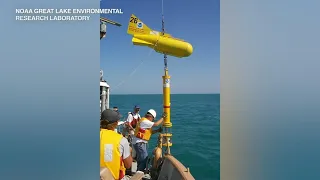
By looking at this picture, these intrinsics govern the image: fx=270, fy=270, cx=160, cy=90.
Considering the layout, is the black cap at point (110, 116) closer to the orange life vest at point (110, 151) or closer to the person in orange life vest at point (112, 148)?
the person in orange life vest at point (112, 148)

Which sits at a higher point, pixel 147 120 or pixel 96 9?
pixel 96 9

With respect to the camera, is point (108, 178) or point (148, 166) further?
point (148, 166)

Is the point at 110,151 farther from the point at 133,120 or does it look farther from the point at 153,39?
the point at 133,120

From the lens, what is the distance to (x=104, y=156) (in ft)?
11.1

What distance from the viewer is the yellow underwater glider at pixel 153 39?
6199 mm

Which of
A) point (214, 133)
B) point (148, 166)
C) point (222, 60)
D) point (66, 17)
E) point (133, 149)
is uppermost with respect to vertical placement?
point (66, 17)

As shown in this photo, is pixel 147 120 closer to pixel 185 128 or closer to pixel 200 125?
pixel 185 128

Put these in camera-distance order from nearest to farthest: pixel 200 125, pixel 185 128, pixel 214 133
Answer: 1. pixel 214 133
2. pixel 185 128
3. pixel 200 125

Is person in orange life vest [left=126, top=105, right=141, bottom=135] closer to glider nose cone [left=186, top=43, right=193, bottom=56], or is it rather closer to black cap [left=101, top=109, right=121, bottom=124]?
glider nose cone [left=186, top=43, right=193, bottom=56]

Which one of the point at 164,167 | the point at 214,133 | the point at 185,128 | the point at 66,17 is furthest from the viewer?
the point at 185,128

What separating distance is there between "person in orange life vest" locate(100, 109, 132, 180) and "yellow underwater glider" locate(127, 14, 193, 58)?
10.2 feet

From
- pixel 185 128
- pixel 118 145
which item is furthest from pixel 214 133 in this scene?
pixel 118 145

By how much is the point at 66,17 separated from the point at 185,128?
77.6 feet

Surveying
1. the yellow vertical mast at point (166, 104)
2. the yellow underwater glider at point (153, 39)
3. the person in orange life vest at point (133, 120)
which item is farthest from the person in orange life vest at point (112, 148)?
the person in orange life vest at point (133, 120)
